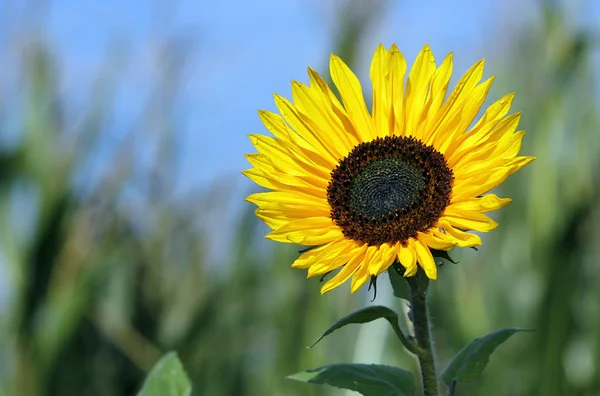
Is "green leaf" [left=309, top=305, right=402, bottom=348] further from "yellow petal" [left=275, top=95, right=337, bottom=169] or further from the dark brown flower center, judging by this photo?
"yellow petal" [left=275, top=95, right=337, bottom=169]

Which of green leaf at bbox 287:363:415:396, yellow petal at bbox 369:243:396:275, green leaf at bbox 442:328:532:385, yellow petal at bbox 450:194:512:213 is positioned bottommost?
green leaf at bbox 287:363:415:396

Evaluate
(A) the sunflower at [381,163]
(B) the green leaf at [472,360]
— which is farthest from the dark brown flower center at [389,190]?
(B) the green leaf at [472,360]

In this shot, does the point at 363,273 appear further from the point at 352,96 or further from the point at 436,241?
the point at 352,96

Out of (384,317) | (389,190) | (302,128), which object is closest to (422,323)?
(384,317)

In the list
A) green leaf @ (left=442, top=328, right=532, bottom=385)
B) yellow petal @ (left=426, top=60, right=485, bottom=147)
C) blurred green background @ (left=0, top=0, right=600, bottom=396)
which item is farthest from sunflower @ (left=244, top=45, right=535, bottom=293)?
blurred green background @ (left=0, top=0, right=600, bottom=396)

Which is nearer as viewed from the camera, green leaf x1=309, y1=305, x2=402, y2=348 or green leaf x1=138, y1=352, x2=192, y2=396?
green leaf x1=309, y1=305, x2=402, y2=348

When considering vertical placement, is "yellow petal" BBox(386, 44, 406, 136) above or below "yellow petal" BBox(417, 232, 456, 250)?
above

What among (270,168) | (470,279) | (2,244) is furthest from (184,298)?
(270,168)
